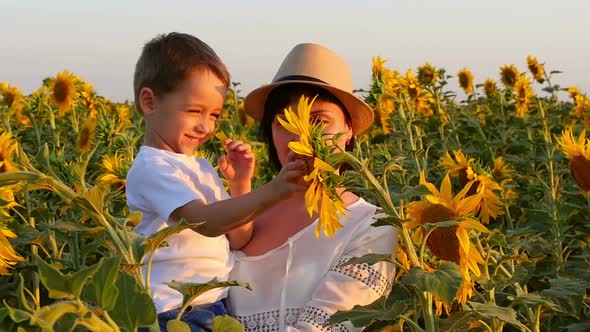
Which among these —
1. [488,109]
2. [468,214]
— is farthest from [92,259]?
[488,109]

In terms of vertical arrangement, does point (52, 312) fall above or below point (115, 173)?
above

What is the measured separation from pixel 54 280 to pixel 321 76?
1.67 metres

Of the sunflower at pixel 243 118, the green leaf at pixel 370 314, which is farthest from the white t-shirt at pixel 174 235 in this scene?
the sunflower at pixel 243 118

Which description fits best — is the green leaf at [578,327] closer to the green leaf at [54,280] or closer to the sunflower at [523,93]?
the green leaf at [54,280]

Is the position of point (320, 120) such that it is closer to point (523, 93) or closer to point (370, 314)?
point (370, 314)

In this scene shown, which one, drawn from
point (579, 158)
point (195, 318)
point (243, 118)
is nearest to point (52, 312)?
point (195, 318)

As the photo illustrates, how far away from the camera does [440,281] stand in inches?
63.2

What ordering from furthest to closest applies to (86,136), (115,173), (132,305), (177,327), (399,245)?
(86,136) < (115,173) < (399,245) < (177,327) < (132,305)

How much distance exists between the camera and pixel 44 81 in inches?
253

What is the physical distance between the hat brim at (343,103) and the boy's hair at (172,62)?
0.11m

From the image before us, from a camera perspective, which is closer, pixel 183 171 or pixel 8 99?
pixel 183 171

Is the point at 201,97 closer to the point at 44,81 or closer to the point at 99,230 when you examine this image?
the point at 99,230

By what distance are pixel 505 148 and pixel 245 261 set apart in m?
3.92

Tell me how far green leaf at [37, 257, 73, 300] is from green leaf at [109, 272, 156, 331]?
2.3 inches
